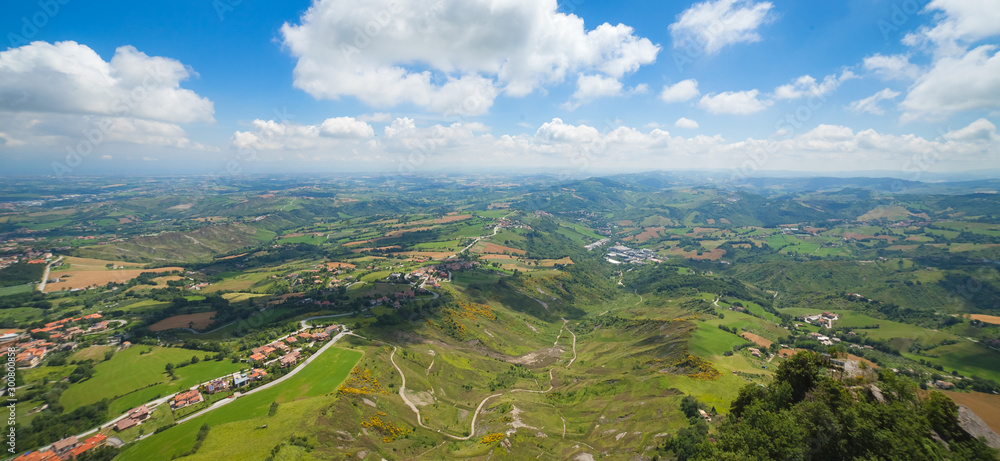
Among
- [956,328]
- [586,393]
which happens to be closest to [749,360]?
[586,393]

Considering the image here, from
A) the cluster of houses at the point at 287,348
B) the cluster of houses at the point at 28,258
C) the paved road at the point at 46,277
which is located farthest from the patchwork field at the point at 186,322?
the cluster of houses at the point at 28,258

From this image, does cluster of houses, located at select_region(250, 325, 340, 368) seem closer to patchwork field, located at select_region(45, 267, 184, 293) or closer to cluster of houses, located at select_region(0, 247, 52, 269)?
patchwork field, located at select_region(45, 267, 184, 293)

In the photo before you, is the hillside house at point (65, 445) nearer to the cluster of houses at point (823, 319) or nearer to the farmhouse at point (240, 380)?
the farmhouse at point (240, 380)

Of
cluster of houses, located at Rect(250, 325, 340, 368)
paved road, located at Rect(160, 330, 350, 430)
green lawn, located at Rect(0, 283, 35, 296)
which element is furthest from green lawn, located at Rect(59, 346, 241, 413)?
green lawn, located at Rect(0, 283, 35, 296)

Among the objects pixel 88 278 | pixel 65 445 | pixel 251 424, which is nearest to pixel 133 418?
pixel 65 445

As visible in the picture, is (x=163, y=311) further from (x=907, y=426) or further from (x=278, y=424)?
(x=907, y=426)
